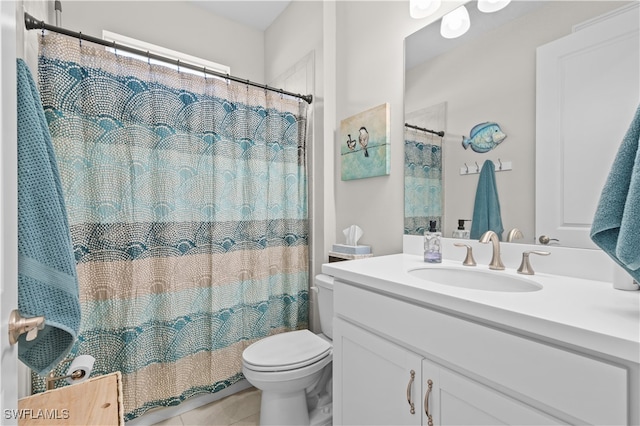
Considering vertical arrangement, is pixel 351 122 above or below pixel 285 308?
above

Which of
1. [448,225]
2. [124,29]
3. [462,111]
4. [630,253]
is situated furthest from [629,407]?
[124,29]

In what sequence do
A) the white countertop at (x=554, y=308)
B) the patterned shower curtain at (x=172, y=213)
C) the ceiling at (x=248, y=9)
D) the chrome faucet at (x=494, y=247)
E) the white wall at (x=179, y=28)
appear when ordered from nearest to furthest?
the white countertop at (x=554, y=308) < the chrome faucet at (x=494, y=247) < the patterned shower curtain at (x=172, y=213) < the white wall at (x=179, y=28) < the ceiling at (x=248, y=9)

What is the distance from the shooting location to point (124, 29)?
2053 millimetres

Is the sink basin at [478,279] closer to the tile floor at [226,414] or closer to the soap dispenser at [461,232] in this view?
the soap dispenser at [461,232]

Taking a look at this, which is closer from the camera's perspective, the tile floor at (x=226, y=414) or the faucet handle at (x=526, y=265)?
the faucet handle at (x=526, y=265)

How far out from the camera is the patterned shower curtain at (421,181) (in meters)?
1.43

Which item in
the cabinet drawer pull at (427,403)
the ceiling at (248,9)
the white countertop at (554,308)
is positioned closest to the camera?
the white countertop at (554,308)

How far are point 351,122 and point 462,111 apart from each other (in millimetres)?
716

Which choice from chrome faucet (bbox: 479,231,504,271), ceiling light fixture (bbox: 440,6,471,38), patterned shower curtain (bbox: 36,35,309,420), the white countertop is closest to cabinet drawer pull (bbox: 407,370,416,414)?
the white countertop

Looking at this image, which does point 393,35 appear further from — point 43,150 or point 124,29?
point 124,29

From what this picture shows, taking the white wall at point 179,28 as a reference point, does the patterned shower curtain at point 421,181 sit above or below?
below

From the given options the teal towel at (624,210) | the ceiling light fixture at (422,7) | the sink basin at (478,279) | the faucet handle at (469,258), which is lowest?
the sink basin at (478,279)

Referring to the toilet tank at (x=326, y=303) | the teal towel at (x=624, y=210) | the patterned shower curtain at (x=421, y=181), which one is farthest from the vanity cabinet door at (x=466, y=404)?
the toilet tank at (x=326, y=303)

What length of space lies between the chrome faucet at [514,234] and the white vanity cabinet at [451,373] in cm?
54
